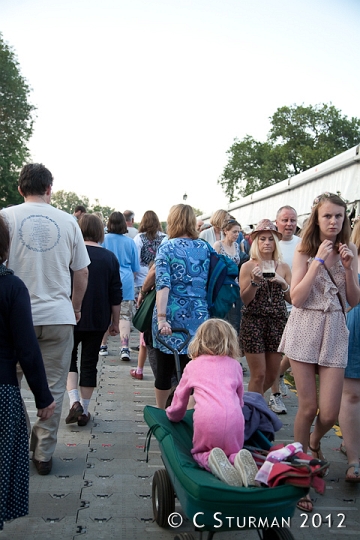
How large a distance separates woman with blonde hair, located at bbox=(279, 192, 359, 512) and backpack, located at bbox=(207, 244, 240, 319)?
936 mm

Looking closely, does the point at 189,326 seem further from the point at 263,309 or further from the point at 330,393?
the point at 330,393

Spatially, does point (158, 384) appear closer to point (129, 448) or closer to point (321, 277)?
point (129, 448)

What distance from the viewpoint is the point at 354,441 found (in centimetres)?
490

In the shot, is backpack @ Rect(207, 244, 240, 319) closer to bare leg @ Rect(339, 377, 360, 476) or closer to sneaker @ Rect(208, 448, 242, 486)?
bare leg @ Rect(339, 377, 360, 476)

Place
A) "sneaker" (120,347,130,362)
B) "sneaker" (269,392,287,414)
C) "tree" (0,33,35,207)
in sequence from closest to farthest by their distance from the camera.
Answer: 1. "sneaker" (269,392,287,414)
2. "sneaker" (120,347,130,362)
3. "tree" (0,33,35,207)

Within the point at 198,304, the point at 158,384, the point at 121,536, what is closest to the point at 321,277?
the point at 198,304

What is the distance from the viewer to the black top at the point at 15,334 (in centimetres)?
316

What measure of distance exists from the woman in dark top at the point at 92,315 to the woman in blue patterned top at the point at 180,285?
88 centimetres

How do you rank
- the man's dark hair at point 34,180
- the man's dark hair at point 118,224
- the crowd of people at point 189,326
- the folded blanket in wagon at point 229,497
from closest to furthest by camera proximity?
the folded blanket in wagon at point 229,497
the crowd of people at point 189,326
the man's dark hair at point 34,180
the man's dark hair at point 118,224

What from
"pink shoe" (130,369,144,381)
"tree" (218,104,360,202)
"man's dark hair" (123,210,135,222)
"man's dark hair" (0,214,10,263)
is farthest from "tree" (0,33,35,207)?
"man's dark hair" (0,214,10,263)

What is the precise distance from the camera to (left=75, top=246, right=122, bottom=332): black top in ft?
19.9

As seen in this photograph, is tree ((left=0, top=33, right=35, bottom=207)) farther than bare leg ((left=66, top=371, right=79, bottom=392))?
Yes

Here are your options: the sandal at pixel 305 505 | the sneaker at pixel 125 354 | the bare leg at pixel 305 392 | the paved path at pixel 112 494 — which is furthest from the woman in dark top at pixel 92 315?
the sneaker at pixel 125 354

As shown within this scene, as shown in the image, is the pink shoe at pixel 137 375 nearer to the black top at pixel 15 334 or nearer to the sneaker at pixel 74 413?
the sneaker at pixel 74 413
